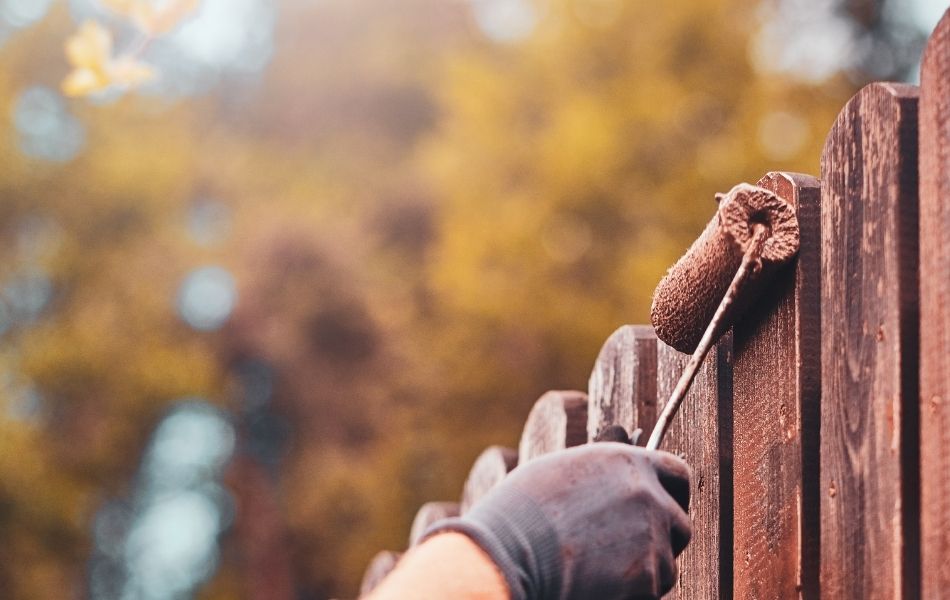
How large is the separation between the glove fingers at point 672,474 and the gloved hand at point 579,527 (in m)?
0.03

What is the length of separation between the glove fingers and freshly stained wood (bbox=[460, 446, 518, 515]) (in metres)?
0.99

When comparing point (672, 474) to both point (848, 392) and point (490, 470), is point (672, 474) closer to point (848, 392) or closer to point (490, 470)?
point (848, 392)

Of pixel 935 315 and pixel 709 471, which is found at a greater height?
pixel 935 315

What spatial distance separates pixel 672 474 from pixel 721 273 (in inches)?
9.0

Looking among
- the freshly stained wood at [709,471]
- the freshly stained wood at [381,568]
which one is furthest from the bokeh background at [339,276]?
the freshly stained wood at [709,471]

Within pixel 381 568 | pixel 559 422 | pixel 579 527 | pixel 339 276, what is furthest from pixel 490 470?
pixel 339 276

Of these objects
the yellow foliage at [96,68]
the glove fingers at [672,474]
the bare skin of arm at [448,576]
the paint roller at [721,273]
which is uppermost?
the yellow foliage at [96,68]

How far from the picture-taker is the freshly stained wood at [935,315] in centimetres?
88

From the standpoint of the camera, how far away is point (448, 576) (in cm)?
101

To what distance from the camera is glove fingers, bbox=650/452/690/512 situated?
1.12m

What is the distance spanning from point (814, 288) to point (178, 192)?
12.0m

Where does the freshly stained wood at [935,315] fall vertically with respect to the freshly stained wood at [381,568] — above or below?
above

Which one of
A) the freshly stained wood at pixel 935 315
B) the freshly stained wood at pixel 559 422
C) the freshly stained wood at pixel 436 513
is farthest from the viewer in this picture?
the freshly stained wood at pixel 436 513

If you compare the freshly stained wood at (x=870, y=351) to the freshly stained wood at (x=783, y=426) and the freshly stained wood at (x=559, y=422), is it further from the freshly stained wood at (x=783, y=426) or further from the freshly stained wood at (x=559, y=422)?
the freshly stained wood at (x=559, y=422)
